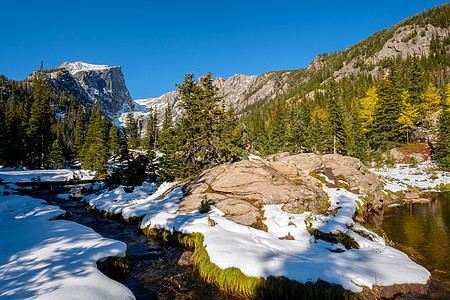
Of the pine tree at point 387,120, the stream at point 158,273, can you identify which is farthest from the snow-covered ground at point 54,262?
the pine tree at point 387,120

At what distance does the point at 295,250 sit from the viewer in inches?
330

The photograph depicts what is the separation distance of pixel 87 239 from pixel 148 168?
23.6 meters

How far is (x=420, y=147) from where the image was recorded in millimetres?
45188

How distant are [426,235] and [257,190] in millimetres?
9659

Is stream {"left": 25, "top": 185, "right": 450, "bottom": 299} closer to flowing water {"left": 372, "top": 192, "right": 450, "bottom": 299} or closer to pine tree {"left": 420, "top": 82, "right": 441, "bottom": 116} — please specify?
flowing water {"left": 372, "top": 192, "right": 450, "bottom": 299}

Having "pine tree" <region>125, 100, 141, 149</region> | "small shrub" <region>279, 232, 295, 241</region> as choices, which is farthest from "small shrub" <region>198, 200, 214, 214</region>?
"pine tree" <region>125, 100, 141, 149</region>

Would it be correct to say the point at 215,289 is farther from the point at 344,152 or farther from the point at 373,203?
the point at 344,152

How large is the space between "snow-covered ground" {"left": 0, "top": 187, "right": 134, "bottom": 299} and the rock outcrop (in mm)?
6057

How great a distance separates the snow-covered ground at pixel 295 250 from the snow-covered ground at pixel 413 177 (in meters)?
20.9

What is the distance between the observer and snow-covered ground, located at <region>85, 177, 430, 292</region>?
627 cm

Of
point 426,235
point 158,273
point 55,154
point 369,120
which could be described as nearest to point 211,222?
point 158,273

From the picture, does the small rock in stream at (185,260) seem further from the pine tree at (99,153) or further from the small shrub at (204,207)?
the pine tree at (99,153)

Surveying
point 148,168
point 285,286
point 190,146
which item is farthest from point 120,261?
point 148,168

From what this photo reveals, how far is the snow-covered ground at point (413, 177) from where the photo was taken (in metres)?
28.7
